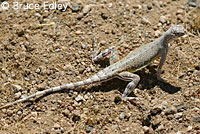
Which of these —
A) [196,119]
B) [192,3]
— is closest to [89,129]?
[196,119]

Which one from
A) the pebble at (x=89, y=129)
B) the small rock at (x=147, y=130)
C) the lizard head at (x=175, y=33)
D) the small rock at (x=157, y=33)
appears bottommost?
the pebble at (x=89, y=129)

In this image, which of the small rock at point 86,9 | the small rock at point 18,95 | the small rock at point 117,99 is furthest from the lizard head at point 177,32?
the small rock at point 18,95

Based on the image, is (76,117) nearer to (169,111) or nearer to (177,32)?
(169,111)

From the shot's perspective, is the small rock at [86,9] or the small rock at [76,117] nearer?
the small rock at [76,117]

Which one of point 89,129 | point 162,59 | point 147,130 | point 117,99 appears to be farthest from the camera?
point 162,59

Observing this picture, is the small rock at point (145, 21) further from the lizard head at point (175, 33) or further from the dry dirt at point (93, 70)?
the lizard head at point (175, 33)

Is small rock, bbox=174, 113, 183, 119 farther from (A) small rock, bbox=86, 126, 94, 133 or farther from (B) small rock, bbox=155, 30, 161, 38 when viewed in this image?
(B) small rock, bbox=155, 30, 161, 38

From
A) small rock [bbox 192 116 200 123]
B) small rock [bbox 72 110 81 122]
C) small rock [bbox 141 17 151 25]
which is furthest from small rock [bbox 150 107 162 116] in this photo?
small rock [bbox 141 17 151 25]
